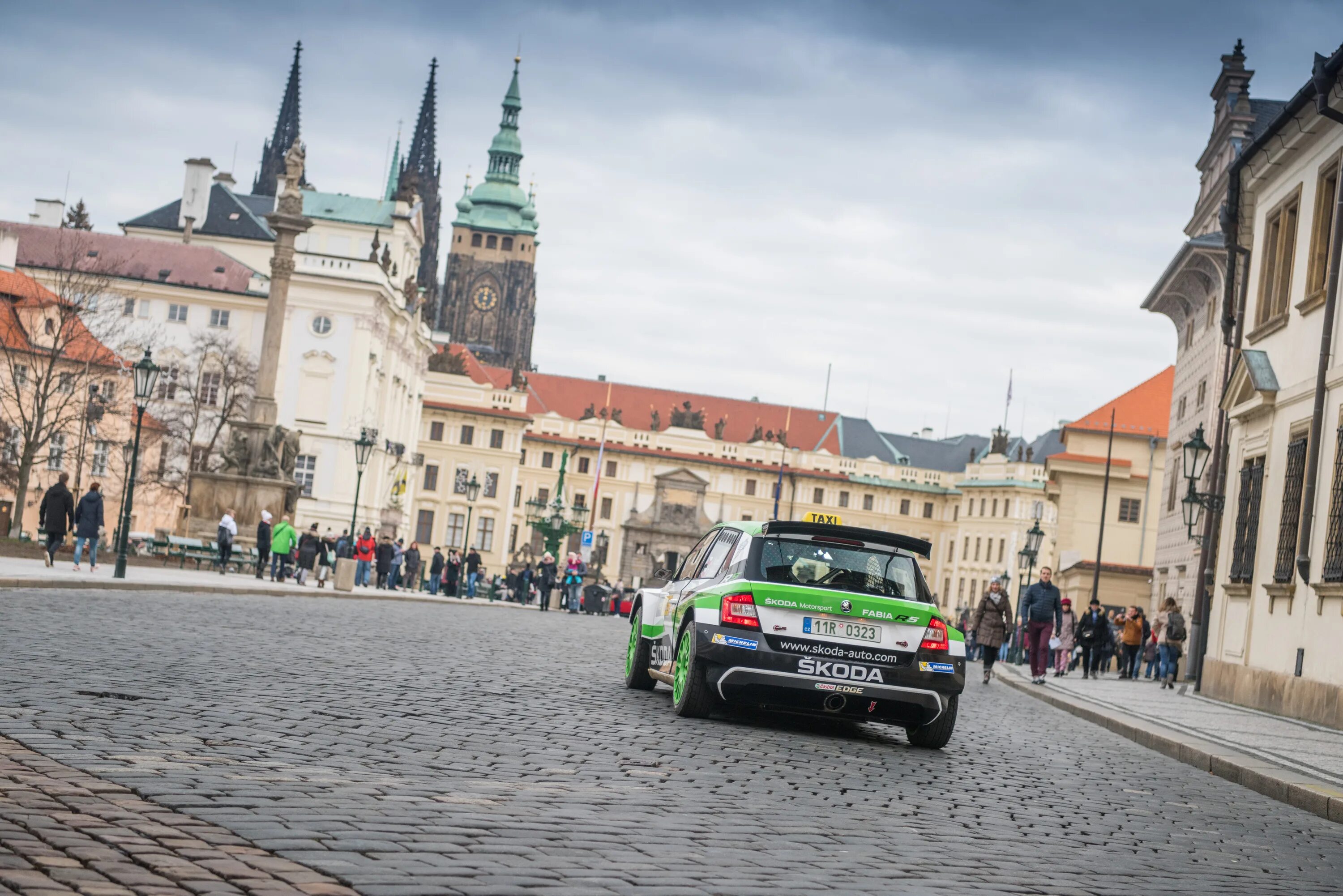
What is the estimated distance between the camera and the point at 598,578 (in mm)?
80500

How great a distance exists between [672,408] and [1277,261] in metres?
113

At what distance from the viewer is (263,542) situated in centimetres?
3903

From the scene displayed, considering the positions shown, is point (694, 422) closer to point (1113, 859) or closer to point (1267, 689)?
point (1267, 689)

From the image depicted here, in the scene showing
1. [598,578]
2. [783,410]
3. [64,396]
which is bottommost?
[598,578]

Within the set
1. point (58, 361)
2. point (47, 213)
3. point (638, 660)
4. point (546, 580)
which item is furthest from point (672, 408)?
point (638, 660)

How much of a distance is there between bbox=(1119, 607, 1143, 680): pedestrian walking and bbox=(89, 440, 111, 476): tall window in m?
50.0

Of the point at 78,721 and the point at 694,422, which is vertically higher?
the point at 694,422

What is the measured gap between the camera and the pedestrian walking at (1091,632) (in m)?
33.2

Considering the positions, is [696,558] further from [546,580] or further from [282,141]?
[282,141]

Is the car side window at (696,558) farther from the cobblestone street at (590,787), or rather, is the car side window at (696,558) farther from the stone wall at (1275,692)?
the stone wall at (1275,692)

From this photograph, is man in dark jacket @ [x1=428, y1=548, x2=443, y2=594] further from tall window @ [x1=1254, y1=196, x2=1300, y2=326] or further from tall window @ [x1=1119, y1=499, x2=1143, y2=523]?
tall window @ [x1=1254, y1=196, x2=1300, y2=326]

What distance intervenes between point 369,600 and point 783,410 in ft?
340

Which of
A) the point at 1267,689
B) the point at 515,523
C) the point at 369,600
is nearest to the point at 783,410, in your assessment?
the point at 515,523

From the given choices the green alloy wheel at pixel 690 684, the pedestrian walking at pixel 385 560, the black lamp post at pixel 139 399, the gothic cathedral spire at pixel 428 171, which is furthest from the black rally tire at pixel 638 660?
the gothic cathedral spire at pixel 428 171
